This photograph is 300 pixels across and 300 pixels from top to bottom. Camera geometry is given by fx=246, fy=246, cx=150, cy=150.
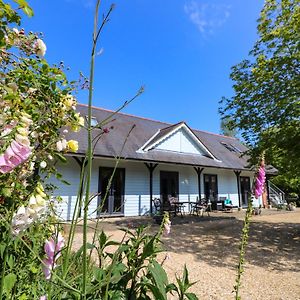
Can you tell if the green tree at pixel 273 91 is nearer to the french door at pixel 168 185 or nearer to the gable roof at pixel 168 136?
the gable roof at pixel 168 136

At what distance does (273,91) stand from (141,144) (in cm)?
855

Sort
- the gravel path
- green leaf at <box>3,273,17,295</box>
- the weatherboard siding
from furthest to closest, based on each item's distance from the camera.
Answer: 1. the weatherboard siding
2. the gravel path
3. green leaf at <box>3,273,17,295</box>

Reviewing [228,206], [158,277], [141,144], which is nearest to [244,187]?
[228,206]

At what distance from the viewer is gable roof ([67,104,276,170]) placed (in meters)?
12.6

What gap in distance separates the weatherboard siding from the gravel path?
3.59 m

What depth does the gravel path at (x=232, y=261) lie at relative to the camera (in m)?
3.96

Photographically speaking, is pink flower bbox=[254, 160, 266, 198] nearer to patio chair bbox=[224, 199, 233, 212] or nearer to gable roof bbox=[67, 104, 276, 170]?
gable roof bbox=[67, 104, 276, 170]

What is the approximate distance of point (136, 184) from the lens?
1419 cm

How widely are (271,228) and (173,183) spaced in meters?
6.94

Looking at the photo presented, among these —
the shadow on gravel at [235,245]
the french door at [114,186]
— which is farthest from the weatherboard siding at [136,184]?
the shadow on gravel at [235,245]

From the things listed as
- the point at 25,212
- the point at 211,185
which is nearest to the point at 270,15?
the point at 25,212

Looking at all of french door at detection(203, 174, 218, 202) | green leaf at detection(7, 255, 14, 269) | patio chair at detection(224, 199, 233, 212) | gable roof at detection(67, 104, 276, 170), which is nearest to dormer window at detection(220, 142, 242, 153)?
gable roof at detection(67, 104, 276, 170)

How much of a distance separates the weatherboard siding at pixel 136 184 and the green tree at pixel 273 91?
573 centimetres

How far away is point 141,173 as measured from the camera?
1450 centimetres
